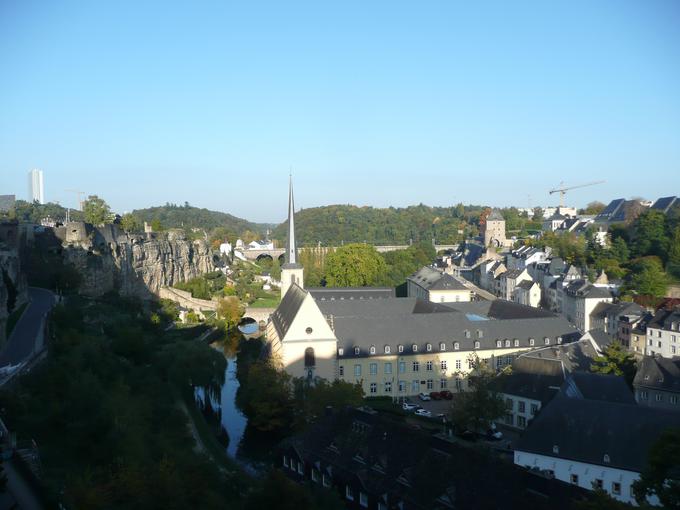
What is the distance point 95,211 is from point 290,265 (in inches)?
972

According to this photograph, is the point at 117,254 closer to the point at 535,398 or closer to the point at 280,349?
the point at 280,349

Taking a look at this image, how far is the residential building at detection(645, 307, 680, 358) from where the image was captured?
3647 cm

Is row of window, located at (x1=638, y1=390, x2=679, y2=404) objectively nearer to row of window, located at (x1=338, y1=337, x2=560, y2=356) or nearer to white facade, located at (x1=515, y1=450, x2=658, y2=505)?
row of window, located at (x1=338, y1=337, x2=560, y2=356)

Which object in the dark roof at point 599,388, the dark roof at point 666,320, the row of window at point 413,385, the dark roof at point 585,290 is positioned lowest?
the row of window at point 413,385

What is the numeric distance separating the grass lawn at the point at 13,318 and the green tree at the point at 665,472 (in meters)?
21.0

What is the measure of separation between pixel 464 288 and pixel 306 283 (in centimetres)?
2216

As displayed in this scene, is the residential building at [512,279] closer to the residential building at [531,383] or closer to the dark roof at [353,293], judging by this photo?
the dark roof at [353,293]

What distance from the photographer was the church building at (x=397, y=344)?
32719mm

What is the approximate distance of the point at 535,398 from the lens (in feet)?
92.1

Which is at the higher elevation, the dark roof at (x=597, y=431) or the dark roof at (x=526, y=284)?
the dark roof at (x=526, y=284)

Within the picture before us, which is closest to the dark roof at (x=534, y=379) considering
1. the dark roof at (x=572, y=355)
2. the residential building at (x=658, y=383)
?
the dark roof at (x=572, y=355)

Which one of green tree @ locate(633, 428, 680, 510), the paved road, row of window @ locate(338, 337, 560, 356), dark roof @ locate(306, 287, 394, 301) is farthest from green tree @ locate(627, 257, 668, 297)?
the paved road

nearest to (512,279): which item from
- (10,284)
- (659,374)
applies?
(659,374)

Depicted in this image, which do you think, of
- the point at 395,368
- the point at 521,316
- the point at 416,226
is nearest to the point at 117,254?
the point at 395,368
